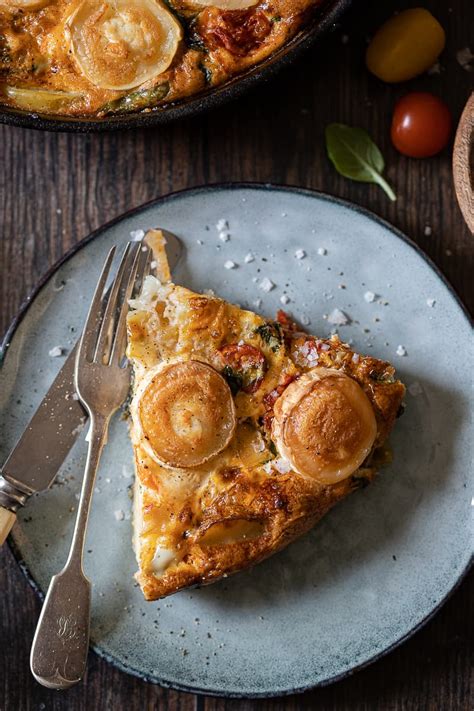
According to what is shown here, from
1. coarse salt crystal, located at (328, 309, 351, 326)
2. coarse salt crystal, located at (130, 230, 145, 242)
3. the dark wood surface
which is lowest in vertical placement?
coarse salt crystal, located at (328, 309, 351, 326)

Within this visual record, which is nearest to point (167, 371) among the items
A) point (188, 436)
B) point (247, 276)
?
point (188, 436)

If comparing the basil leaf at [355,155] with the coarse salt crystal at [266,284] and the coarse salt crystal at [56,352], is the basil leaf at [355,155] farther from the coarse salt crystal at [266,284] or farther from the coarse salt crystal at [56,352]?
the coarse salt crystal at [56,352]

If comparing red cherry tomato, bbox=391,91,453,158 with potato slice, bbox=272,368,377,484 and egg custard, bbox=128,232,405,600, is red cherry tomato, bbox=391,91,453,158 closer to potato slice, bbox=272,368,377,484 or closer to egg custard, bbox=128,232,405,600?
egg custard, bbox=128,232,405,600

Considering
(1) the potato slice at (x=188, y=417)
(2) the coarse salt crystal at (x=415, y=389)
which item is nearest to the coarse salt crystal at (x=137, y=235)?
(1) the potato slice at (x=188, y=417)

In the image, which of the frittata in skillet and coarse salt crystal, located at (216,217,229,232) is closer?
the frittata in skillet

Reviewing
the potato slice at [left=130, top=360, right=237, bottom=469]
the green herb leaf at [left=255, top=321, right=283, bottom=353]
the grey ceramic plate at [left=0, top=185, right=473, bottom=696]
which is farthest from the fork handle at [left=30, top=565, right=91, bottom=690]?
the green herb leaf at [left=255, top=321, right=283, bottom=353]
